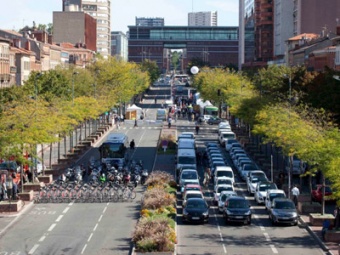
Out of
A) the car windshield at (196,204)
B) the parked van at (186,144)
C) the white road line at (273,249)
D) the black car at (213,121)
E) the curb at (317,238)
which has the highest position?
the black car at (213,121)

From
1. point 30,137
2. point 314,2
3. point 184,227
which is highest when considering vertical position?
point 314,2

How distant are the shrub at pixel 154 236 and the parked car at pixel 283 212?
738cm

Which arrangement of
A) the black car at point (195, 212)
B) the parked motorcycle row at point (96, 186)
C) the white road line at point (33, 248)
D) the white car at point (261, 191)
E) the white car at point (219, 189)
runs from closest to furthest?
the white road line at point (33, 248)
the black car at point (195, 212)
the white car at point (261, 191)
the white car at point (219, 189)
the parked motorcycle row at point (96, 186)

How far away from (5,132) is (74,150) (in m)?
28.4

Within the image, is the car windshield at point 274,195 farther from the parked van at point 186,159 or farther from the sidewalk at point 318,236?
the parked van at point 186,159

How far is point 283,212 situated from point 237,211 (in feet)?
7.69

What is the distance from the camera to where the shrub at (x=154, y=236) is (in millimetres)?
37031

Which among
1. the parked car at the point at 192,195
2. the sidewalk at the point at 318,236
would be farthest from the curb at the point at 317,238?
the parked car at the point at 192,195

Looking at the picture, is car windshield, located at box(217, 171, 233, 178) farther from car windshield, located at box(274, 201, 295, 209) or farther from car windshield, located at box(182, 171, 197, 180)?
car windshield, located at box(274, 201, 295, 209)

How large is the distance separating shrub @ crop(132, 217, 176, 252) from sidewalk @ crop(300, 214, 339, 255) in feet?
22.5

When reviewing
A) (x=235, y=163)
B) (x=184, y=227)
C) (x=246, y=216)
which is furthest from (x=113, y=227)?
(x=235, y=163)

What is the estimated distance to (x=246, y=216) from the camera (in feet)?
150

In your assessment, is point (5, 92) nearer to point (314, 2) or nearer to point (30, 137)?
point (30, 137)

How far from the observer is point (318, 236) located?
42281mm
